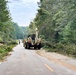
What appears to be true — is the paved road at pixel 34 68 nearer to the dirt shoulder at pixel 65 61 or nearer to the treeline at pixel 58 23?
the dirt shoulder at pixel 65 61

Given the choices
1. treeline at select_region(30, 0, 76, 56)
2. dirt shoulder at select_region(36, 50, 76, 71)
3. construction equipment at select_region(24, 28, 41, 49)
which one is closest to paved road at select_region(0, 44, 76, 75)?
dirt shoulder at select_region(36, 50, 76, 71)

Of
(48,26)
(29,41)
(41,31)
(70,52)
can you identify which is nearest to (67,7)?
(70,52)

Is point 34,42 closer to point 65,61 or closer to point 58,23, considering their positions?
point 58,23

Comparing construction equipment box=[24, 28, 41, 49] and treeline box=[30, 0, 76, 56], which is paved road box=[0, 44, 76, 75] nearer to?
treeline box=[30, 0, 76, 56]

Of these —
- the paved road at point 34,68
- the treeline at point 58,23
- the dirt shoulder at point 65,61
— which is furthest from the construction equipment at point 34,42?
the paved road at point 34,68

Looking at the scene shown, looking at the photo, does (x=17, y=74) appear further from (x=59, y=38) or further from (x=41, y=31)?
(x=41, y=31)

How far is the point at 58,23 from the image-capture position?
47.5 metres

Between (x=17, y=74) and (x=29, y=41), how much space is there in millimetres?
36180

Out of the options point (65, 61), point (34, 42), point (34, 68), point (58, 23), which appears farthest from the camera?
point (34, 42)

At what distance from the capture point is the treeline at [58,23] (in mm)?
37250

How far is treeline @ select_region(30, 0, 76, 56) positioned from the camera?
3725 centimetres

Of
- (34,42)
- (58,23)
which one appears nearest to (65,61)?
(58,23)

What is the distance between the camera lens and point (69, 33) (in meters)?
51.9

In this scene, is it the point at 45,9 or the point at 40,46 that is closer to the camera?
the point at 40,46
